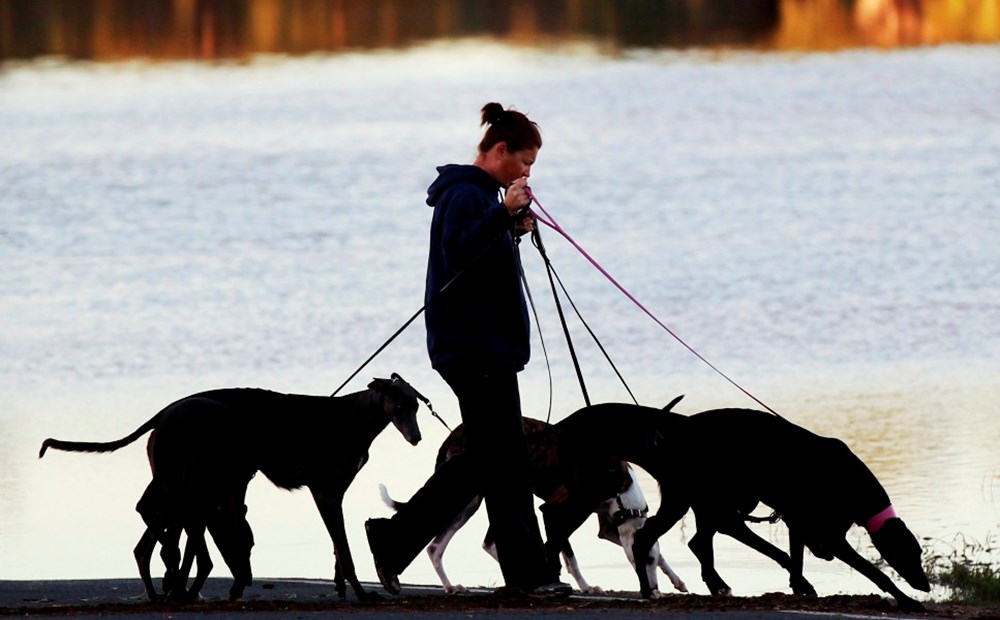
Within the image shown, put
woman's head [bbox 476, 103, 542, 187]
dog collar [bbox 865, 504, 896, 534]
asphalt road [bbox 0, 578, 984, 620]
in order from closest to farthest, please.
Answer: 1. asphalt road [bbox 0, 578, 984, 620]
2. woman's head [bbox 476, 103, 542, 187]
3. dog collar [bbox 865, 504, 896, 534]

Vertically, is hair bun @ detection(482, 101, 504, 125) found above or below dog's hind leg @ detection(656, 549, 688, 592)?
above

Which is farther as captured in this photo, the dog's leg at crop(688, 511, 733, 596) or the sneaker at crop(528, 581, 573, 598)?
the dog's leg at crop(688, 511, 733, 596)

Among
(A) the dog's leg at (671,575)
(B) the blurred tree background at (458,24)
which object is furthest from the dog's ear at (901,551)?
(B) the blurred tree background at (458,24)

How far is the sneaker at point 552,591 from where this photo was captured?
308 inches

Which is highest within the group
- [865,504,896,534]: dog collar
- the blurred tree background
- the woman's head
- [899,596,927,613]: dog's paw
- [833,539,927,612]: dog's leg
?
the woman's head

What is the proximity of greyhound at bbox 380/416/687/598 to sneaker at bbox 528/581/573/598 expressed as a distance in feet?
3.07

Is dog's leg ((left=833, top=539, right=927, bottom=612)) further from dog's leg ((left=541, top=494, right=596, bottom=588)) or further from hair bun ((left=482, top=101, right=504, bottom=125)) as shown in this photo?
hair bun ((left=482, top=101, right=504, bottom=125))

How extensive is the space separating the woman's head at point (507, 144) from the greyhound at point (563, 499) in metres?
1.54

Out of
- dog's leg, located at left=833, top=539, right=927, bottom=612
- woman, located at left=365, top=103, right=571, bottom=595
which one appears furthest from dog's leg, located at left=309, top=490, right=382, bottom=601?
dog's leg, located at left=833, top=539, right=927, bottom=612

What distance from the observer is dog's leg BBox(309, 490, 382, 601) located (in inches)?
321

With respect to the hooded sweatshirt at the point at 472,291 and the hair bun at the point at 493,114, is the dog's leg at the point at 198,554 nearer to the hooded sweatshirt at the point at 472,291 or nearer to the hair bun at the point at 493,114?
the hooded sweatshirt at the point at 472,291

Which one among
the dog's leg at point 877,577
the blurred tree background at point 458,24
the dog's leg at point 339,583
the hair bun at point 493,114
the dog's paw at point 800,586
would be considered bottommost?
the blurred tree background at point 458,24

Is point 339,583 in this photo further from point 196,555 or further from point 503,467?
point 503,467

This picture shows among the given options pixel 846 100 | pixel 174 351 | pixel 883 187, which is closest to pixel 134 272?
pixel 174 351
